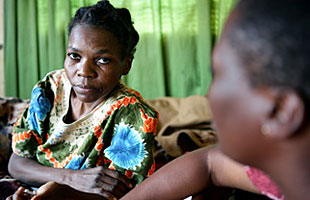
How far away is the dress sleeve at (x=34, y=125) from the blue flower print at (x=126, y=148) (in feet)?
0.93

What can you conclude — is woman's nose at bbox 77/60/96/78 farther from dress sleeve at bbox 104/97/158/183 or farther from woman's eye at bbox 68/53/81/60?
dress sleeve at bbox 104/97/158/183

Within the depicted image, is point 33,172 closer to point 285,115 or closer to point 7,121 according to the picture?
point 7,121

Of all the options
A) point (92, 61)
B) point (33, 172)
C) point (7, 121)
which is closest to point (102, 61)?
point (92, 61)

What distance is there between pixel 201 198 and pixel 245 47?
547mm

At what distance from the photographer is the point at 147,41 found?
258cm

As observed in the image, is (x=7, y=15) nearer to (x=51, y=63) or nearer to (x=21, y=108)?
(x=51, y=63)

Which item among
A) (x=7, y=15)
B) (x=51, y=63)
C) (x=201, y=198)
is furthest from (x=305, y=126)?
(x=7, y=15)

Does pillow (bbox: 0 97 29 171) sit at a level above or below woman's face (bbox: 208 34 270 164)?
below

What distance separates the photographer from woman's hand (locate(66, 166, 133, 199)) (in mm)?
1181

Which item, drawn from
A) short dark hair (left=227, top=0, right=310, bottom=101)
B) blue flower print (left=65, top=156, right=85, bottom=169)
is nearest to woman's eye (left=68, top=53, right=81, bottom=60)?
blue flower print (left=65, top=156, right=85, bottom=169)

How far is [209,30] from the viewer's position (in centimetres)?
250

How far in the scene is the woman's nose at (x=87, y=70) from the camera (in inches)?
47.3

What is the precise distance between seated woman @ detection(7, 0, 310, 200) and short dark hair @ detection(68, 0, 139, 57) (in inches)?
28.0

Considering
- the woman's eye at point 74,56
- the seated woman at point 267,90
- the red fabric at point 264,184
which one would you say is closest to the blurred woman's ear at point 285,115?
the seated woman at point 267,90
